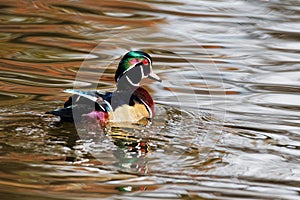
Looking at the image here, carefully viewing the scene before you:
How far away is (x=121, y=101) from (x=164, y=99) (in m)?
1.15

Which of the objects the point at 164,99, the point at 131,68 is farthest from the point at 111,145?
the point at 164,99

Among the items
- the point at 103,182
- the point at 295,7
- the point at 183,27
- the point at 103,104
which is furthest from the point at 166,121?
the point at 295,7

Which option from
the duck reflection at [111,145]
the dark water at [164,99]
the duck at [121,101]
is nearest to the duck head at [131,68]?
the duck at [121,101]

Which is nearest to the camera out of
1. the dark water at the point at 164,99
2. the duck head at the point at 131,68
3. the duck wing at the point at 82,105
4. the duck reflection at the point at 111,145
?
the dark water at the point at 164,99

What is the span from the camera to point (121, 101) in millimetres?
7719

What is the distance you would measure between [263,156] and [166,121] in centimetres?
140

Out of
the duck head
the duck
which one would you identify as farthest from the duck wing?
the duck head

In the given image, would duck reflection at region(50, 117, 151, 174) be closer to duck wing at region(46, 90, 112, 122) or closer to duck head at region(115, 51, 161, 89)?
duck wing at region(46, 90, 112, 122)

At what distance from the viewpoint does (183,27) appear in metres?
11.6

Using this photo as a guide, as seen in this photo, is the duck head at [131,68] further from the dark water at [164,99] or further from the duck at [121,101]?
the dark water at [164,99]

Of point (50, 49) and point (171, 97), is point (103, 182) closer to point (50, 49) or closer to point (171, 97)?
point (171, 97)

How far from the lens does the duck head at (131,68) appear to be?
8141 mm

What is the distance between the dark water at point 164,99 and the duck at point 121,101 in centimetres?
17

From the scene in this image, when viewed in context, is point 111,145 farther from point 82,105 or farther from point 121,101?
point 121,101
